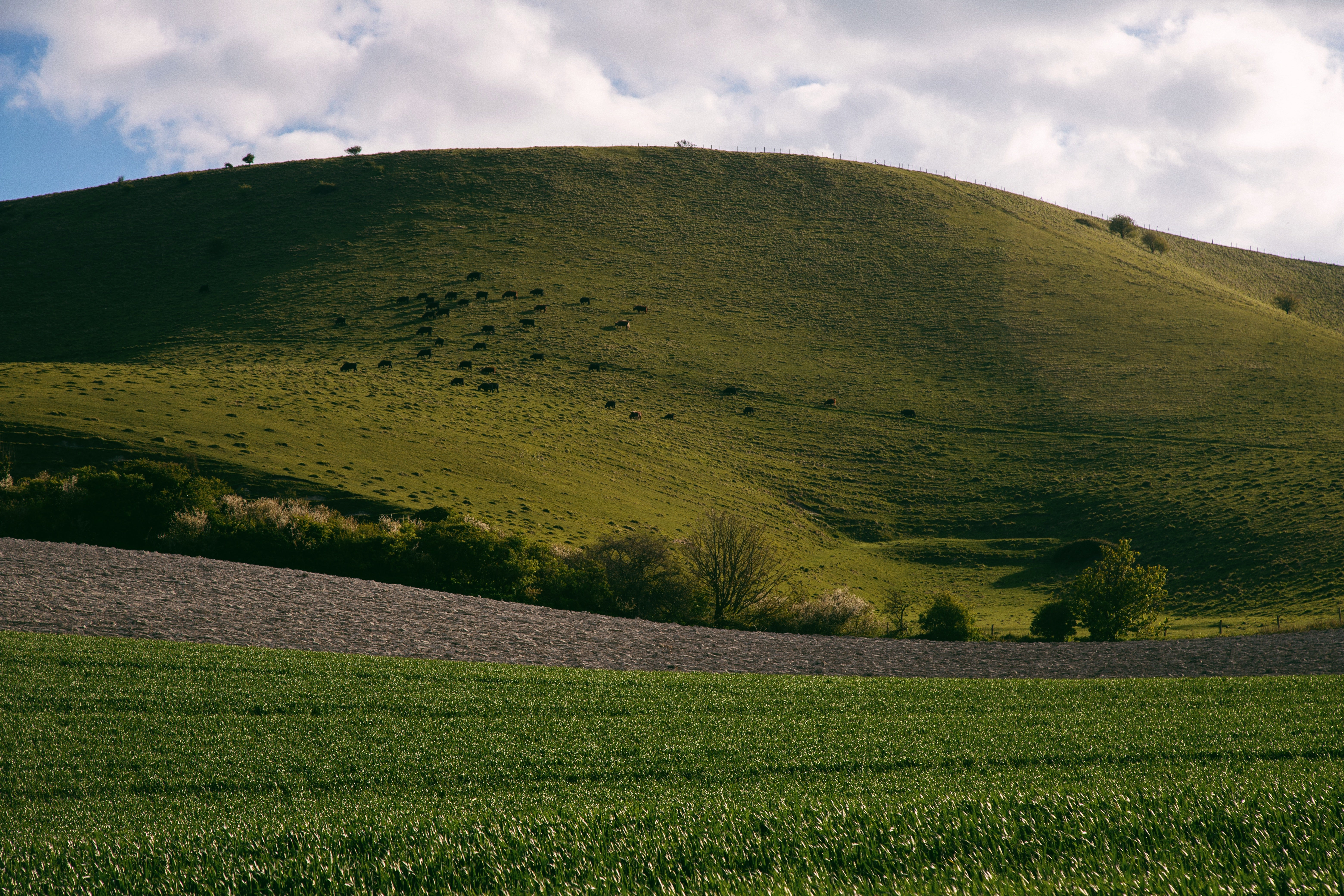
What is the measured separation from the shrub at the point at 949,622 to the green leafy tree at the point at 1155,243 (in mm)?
114534

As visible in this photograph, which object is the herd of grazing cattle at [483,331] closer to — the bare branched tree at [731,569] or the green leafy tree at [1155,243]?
the bare branched tree at [731,569]

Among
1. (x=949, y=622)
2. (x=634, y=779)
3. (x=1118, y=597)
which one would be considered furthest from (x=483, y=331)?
(x=634, y=779)

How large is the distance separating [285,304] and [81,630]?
74.4 meters

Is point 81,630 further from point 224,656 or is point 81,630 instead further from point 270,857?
point 270,857

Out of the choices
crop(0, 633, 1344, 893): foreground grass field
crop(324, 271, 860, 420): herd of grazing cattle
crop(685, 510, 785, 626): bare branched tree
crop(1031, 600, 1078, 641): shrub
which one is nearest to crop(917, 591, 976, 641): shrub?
crop(1031, 600, 1078, 641): shrub

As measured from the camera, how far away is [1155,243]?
5157 inches

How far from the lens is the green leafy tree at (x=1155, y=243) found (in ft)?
427

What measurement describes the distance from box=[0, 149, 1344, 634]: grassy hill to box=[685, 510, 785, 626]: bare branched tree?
38.3 feet

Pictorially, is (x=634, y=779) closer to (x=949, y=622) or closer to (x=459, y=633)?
(x=459, y=633)

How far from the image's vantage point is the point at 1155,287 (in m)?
102

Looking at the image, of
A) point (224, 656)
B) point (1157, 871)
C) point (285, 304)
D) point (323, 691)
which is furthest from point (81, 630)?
point (285, 304)

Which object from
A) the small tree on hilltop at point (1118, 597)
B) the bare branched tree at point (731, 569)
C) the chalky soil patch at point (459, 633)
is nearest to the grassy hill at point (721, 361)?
the small tree on hilltop at point (1118, 597)

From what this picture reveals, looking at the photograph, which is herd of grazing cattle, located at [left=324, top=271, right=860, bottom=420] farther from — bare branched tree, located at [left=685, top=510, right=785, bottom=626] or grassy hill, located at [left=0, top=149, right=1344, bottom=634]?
bare branched tree, located at [left=685, top=510, right=785, bottom=626]

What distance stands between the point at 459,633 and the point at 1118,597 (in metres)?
29.3
